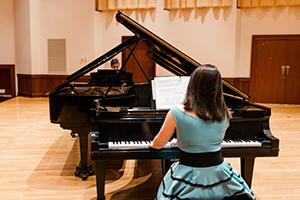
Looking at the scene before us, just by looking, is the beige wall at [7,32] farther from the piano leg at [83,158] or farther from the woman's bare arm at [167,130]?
the woman's bare arm at [167,130]

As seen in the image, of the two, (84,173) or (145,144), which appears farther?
(84,173)

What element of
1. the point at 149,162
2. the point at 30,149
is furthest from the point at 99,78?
the point at 149,162

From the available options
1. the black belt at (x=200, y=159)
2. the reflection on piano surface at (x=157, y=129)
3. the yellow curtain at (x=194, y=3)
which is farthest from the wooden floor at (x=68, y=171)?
the yellow curtain at (x=194, y=3)

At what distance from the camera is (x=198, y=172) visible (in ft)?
7.17

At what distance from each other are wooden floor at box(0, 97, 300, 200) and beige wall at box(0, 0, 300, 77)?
422 cm

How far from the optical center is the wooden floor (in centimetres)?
363

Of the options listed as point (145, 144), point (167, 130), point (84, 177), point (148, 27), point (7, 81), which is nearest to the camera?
point (167, 130)

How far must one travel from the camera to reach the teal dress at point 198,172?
213 centimetres

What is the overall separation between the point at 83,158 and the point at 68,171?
0.42 meters

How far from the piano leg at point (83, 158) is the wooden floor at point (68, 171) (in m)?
0.09

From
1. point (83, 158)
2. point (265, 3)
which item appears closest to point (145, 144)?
point (83, 158)

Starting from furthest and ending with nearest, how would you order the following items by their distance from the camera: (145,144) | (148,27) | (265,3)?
(148,27), (265,3), (145,144)

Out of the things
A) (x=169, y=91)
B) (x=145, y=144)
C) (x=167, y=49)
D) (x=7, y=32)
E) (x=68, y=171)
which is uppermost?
(x=7, y=32)

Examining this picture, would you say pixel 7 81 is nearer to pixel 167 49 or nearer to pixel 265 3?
pixel 265 3
